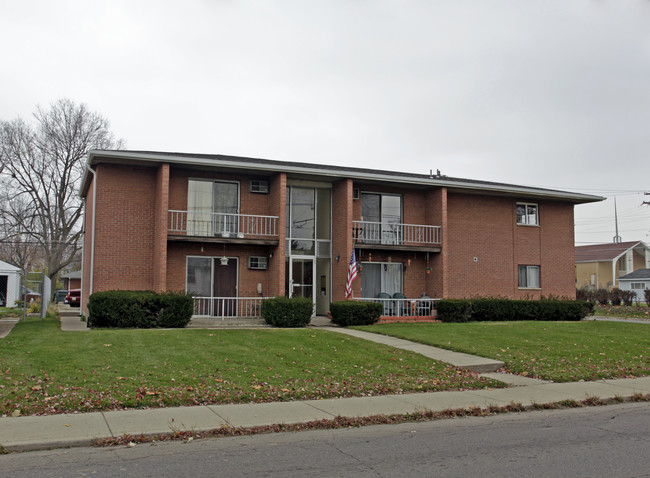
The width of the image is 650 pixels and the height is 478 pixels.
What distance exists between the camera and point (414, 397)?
9461 mm

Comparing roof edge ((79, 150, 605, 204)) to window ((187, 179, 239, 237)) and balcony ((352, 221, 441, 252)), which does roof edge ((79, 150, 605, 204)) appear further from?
balcony ((352, 221, 441, 252))

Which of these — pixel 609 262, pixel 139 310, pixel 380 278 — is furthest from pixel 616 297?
pixel 139 310

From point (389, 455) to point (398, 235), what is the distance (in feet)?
57.9

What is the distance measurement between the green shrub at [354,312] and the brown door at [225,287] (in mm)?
3710

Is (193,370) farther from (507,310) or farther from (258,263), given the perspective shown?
(507,310)

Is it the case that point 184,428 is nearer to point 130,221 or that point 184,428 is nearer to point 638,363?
point 638,363

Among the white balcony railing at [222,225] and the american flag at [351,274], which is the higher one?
the white balcony railing at [222,225]

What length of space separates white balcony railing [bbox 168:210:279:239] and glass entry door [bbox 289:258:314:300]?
74.8 inches

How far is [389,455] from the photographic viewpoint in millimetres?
6289

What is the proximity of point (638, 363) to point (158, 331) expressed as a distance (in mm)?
11428

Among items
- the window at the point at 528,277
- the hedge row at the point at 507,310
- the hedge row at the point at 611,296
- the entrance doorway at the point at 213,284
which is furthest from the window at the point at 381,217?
the hedge row at the point at 611,296

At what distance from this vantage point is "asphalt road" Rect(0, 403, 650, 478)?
5656 mm

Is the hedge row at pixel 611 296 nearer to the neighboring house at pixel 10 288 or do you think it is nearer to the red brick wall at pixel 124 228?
the red brick wall at pixel 124 228

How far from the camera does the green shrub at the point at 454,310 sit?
2105cm
